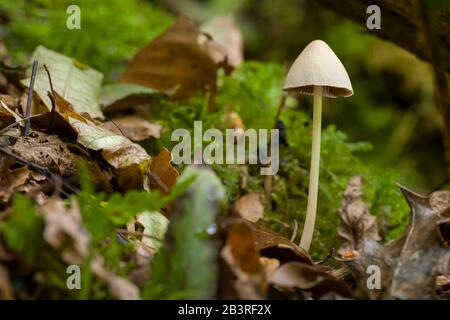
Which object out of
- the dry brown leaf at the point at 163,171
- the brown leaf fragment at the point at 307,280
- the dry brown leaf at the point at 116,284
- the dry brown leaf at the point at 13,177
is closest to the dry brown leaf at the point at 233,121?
the dry brown leaf at the point at 163,171

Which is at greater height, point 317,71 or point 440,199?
point 317,71

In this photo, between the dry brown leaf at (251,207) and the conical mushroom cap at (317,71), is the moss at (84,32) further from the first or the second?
the conical mushroom cap at (317,71)

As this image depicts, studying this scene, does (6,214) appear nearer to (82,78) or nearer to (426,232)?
(426,232)

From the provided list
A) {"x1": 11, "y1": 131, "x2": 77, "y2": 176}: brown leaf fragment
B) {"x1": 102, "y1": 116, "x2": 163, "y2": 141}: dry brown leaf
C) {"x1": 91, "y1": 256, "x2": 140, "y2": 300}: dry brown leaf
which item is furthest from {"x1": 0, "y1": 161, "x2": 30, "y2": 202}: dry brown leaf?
{"x1": 102, "y1": 116, "x2": 163, "y2": 141}: dry brown leaf

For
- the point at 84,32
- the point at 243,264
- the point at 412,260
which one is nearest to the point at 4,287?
the point at 243,264

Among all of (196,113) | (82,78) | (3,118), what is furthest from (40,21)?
(3,118)

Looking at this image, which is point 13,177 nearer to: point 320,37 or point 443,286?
point 443,286

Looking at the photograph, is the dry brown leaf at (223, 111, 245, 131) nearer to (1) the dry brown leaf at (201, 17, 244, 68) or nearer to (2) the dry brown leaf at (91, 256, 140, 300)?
(1) the dry brown leaf at (201, 17, 244, 68)
